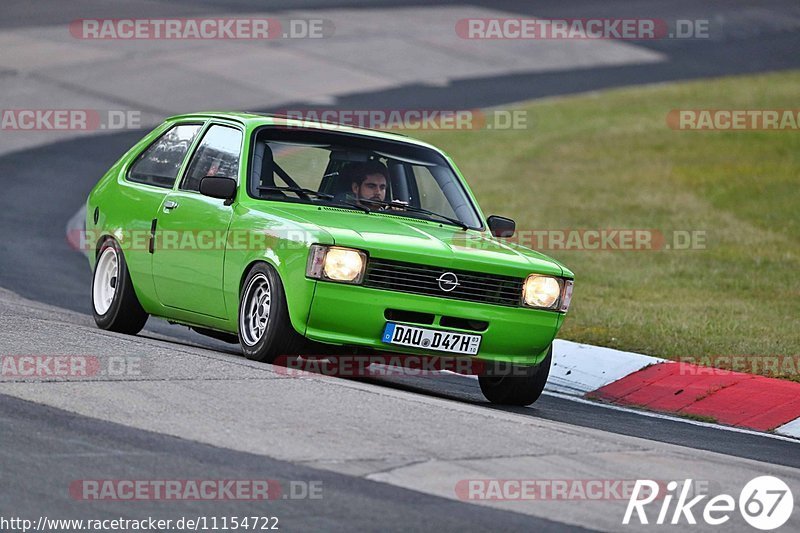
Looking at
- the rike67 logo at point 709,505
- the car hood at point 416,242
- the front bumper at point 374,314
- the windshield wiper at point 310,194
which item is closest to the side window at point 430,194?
the car hood at point 416,242

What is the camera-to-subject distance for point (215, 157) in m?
10.5

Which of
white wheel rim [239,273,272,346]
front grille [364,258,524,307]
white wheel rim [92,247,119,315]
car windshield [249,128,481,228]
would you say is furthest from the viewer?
white wheel rim [92,247,119,315]

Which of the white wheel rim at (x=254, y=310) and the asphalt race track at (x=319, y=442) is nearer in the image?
the asphalt race track at (x=319, y=442)

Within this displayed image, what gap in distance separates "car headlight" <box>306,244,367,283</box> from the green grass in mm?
3732

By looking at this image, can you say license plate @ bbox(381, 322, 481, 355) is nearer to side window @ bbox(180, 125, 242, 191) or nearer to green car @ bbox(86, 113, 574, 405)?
green car @ bbox(86, 113, 574, 405)

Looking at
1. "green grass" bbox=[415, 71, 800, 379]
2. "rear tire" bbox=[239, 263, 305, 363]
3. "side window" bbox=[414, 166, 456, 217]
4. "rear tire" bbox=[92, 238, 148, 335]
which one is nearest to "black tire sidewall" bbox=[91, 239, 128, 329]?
"rear tire" bbox=[92, 238, 148, 335]

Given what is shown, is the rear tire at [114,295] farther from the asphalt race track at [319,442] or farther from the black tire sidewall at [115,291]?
the asphalt race track at [319,442]

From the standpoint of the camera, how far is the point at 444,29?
36.7 metres

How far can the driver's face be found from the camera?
10148 millimetres

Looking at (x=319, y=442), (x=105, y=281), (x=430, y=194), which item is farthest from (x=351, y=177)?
(x=319, y=442)

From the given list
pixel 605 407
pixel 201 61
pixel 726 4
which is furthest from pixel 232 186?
pixel 726 4

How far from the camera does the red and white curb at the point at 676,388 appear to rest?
1030 cm

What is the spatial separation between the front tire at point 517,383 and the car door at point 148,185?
2.37 m

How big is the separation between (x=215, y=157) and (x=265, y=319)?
5.29ft
